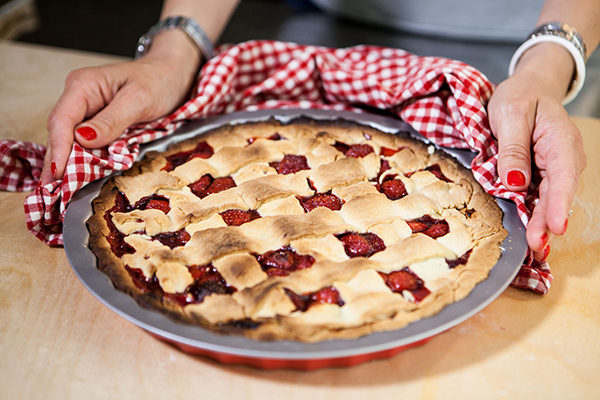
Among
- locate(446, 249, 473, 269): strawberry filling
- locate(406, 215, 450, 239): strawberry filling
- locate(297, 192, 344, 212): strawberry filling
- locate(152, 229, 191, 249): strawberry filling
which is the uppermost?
locate(446, 249, 473, 269): strawberry filling

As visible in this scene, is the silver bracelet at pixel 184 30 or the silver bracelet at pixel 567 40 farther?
the silver bracelet at pixel 184 30

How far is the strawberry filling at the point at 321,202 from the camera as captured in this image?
123cm

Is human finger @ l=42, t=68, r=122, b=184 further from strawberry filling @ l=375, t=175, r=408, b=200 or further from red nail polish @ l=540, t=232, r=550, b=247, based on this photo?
red nail polish @ l=540, t=232, r=550, b=247

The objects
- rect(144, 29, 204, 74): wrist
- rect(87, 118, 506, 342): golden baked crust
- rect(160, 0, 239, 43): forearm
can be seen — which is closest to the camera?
rect(87, 118, 506, 342): golden baked crust

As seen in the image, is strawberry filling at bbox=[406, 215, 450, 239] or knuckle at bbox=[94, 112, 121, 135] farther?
knuckle at bbox=[94, 112, 121, 135]

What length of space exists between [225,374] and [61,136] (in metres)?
0.75

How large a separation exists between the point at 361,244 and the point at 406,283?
0.47 feet

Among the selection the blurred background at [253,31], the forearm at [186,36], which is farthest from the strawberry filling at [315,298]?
the blurred background at [253,31]

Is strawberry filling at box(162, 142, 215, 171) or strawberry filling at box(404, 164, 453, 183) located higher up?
strawberry filling at box(404, 164, 453, 183)

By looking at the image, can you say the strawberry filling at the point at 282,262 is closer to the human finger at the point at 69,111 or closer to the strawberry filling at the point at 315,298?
the strawberry filling at the point at 315,298

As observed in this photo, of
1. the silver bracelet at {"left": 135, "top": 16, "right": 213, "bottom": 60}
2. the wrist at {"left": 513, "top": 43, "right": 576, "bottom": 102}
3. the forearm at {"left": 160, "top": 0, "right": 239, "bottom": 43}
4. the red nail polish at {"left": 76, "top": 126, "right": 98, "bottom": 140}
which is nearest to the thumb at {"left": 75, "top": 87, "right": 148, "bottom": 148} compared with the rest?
the red nail polish at {"left": 76, "top": 126, "right": 98, "bottom": 140}

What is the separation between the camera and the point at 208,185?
4.33 feet

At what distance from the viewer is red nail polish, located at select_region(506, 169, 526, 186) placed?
116 cm

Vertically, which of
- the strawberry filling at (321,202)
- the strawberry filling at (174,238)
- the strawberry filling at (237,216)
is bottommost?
the strawberry filling at (174,238)
